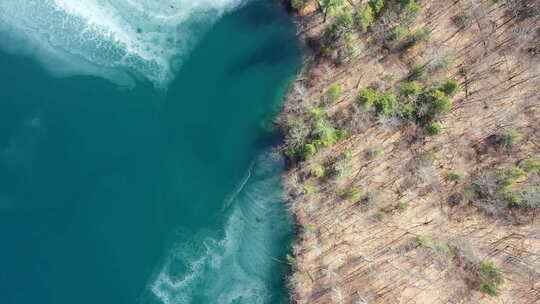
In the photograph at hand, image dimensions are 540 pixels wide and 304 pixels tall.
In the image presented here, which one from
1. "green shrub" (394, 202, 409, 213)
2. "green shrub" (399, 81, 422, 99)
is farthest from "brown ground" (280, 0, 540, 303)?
"green shrub" (399, 81, 422, 99)

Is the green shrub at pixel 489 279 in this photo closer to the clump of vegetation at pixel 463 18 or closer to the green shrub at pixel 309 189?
the green shrub at pixel 309 189

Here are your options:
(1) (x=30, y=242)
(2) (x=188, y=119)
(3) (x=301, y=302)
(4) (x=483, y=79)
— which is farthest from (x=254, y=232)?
(4) (x=483, y=79)

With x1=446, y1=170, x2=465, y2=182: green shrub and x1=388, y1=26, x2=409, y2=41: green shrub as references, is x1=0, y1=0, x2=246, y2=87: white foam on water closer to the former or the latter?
x1=388, y1=26, x2=409, y2=41: green shrub

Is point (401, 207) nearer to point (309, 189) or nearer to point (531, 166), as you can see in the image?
point (309, 189)

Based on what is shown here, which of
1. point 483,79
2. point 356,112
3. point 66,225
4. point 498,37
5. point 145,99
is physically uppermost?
point 498,37

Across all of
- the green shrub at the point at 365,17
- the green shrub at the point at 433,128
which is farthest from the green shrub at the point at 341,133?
the green shrub at the point at 365,17

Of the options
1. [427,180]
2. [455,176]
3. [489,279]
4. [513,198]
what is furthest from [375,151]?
[489,279]

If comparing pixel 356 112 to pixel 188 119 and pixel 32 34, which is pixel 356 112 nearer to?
pixel 188 119
